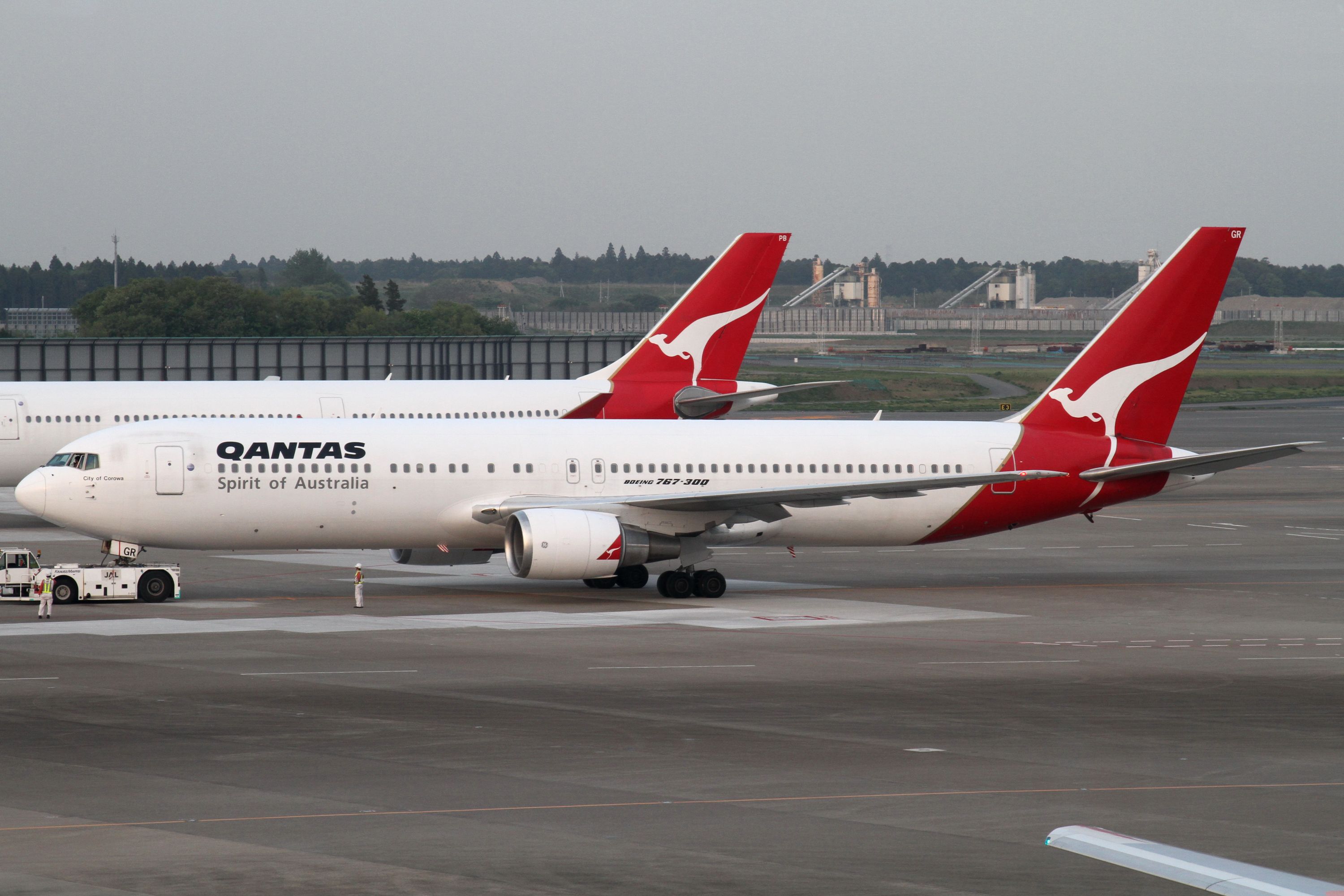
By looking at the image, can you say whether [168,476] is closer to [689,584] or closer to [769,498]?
[689,584]

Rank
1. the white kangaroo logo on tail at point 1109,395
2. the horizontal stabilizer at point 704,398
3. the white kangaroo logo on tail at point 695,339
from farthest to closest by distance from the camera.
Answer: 1. the white kangaroo logo on tail at point 695,339
2. the horizontal stabilizer at point 704,398
3. the white kangaroo logo on tail at point 1109,395

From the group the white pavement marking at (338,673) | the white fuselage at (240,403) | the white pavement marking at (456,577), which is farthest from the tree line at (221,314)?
the white pavement marking at (338,673)

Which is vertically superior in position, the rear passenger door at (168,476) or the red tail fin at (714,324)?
the red tail fin at (714,324)

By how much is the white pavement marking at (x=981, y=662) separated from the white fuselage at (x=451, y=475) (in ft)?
31.6

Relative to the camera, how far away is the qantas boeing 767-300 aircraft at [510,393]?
5456cm

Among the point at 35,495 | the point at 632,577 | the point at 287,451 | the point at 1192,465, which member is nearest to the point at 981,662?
the point at 632,577

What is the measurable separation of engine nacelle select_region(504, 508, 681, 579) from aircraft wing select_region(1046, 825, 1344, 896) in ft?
83.8

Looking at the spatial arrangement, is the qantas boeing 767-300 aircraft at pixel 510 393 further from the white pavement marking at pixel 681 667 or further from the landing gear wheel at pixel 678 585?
the white pavement marking at pixel 681 667

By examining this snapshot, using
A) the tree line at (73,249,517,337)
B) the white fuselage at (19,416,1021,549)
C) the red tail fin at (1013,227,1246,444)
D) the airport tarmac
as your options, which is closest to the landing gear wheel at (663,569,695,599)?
the airport tarmac

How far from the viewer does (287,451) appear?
37719 mm

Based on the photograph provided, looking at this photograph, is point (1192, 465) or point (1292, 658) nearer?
point (1292, 658)

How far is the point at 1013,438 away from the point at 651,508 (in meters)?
9.82

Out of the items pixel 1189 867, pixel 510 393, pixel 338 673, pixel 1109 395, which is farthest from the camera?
pixel 510 393

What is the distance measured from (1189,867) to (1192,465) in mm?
31363
